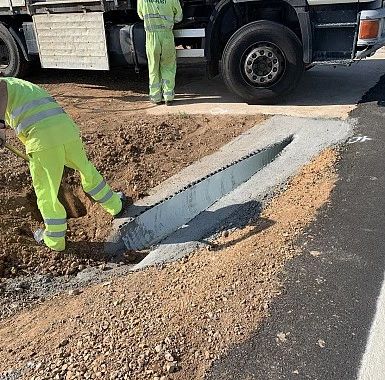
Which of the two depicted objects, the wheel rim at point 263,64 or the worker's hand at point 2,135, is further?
the wheel rim at point 263,64

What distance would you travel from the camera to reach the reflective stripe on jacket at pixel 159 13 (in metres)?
6.95

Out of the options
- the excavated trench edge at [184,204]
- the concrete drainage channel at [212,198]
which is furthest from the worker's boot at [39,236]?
the excavated trench edge at [184,204]

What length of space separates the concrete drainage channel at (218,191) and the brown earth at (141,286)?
0.17 meters

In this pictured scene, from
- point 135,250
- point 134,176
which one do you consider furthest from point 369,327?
point 134,176

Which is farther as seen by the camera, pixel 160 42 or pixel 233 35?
pixel 160 42

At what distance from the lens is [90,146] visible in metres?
5.63

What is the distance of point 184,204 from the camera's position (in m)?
4.72

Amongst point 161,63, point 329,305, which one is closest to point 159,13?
point 161,63

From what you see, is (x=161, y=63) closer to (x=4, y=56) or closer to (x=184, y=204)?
(x=184, y=204)

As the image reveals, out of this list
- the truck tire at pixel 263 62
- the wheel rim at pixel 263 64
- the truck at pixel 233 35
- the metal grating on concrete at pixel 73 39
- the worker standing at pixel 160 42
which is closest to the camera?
the truck at pixel 233 35

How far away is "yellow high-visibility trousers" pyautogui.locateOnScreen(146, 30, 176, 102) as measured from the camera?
23.7 feet

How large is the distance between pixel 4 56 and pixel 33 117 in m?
→ 6.62

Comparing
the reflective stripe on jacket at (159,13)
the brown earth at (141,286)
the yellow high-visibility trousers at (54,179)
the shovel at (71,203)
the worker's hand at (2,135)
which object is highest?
the reflective stripe on jacket at (159,13)

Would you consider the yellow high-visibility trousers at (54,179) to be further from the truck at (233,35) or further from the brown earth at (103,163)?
the truck at (233,35)
